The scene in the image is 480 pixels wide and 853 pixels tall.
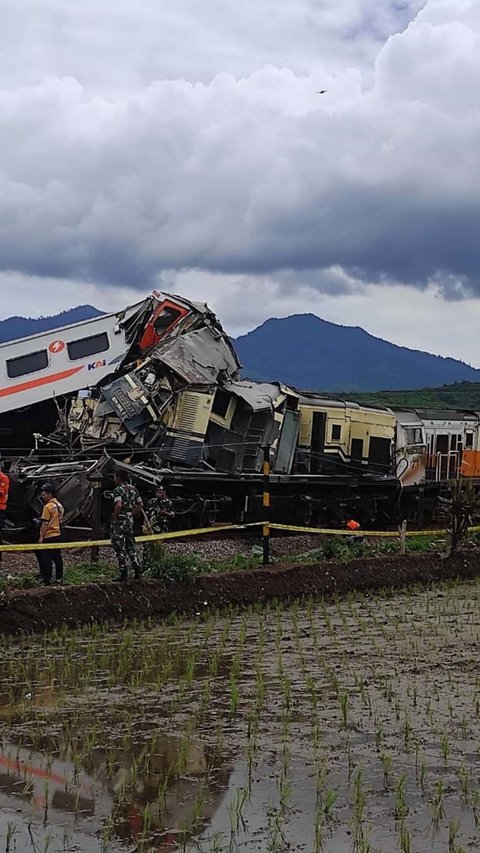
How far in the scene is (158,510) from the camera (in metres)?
19.5

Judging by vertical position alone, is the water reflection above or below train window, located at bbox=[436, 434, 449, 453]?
below

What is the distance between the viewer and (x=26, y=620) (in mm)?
12172

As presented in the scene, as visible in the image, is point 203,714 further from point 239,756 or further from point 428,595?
point 428,595

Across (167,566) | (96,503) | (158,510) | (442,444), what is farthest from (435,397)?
(167,566)

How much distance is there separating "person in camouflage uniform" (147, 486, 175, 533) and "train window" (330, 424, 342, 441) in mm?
6829

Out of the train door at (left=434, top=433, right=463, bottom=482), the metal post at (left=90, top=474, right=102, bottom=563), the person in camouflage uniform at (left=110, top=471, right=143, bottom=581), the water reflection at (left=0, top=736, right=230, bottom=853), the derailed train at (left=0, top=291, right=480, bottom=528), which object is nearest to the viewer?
the water reflection at (left=0, top=736, right=230, bottom=853)

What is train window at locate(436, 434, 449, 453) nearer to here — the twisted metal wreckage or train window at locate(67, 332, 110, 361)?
the twisted metal wreckage

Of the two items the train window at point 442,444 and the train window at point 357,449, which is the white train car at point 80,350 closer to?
the train window at point 357,449

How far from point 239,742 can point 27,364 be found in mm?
15778

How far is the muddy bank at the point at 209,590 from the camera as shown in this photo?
488 inches

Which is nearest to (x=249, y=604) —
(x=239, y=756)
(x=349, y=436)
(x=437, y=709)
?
(x=437, y=709)

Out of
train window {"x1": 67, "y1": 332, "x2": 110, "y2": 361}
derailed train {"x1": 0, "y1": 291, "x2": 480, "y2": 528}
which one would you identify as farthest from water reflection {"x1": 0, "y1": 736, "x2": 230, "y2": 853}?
train window {"x1": 67, "y1": 332, "x2": 110, "y2": 361}

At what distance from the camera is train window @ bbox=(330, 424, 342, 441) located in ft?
85.6

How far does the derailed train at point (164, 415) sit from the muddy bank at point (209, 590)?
4229 millimetres
